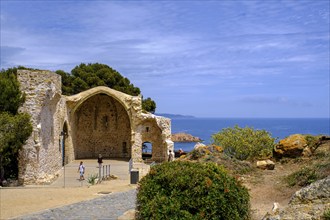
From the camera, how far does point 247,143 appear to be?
22.2 m

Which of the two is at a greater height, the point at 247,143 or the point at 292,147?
the point at 247,143

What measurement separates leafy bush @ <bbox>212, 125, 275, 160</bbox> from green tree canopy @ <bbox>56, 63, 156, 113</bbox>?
16315 mm

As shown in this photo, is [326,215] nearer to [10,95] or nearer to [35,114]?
[10,95]

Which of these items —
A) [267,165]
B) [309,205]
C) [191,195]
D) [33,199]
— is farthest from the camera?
[267,165]

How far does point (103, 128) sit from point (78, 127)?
215 cm

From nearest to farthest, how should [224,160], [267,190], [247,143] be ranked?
[267,190] → [224,160] → [247,143]

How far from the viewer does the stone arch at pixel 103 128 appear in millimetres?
33438

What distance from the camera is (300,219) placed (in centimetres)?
537

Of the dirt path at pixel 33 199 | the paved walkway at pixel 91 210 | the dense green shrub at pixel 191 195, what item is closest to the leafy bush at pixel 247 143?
the dirt path at pixel 33 199

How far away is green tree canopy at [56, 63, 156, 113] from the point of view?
37531 mm

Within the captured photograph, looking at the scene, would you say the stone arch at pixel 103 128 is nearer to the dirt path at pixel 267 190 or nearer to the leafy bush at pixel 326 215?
the dirt path at pixel 267 190

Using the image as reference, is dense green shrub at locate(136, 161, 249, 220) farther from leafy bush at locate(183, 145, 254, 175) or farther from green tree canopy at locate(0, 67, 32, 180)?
green tree canopy at locate(0, 67, 32, 180)

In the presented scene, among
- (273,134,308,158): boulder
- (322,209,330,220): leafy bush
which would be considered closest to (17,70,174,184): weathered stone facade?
(273,134,308,158): boulder

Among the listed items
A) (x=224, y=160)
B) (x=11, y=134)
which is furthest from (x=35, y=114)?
(x=224, y=160)
